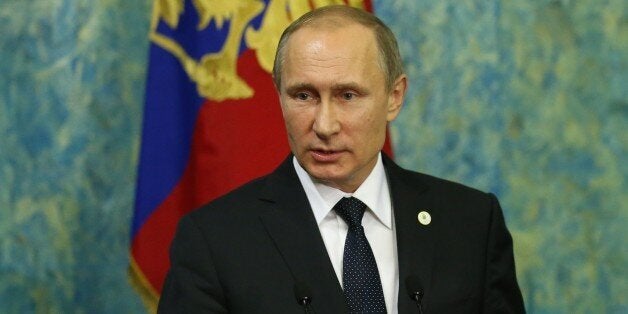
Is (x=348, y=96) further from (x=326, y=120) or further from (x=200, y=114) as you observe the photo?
(x=200, y=114)

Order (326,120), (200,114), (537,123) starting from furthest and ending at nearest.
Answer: (537,123)
(200,114)
(326,120)

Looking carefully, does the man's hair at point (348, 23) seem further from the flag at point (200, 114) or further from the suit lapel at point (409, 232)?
the flag at point (200, 114)

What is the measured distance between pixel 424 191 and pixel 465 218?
122 millimetres

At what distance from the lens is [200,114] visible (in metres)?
3.25

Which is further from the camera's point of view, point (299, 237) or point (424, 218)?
point (424, 218)

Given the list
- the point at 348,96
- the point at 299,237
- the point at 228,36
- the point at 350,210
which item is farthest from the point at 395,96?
the point at 228,36

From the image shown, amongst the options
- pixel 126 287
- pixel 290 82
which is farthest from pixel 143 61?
pixel 290 82

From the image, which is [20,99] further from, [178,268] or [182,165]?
[178,268]

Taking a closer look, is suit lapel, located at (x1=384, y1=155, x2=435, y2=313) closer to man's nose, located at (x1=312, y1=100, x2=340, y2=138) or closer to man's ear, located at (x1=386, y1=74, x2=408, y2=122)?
man's ear, located at (x1=386, y1=74, x2=408, y2=122)

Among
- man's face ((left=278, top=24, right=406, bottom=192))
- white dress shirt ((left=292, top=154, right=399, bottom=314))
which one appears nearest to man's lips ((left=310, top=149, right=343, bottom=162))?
man's face ((left=278, top=24, right=406, bottom=192))

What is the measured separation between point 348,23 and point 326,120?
0.79 feet

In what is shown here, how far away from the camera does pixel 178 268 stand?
7.36ft

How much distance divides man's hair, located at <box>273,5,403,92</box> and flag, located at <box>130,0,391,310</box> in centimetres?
89

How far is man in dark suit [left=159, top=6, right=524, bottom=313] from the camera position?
2238 millimetres
